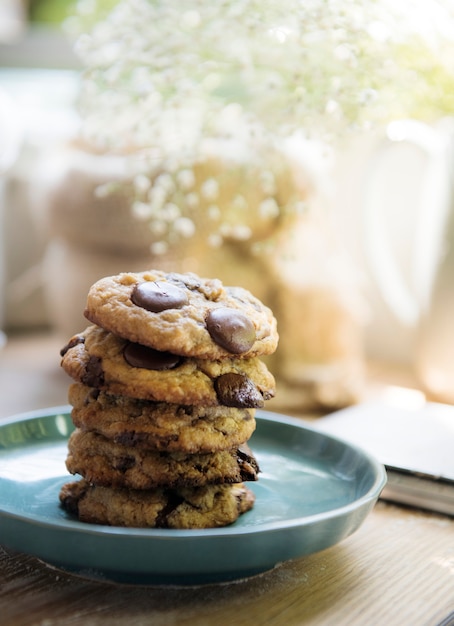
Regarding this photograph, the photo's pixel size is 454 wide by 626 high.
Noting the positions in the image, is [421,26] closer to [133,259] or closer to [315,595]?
[133,259]

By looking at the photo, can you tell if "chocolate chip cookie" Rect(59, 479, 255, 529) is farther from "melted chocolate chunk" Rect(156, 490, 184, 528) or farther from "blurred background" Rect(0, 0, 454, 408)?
"blurred background" Rect(0, 0, 454, 408)

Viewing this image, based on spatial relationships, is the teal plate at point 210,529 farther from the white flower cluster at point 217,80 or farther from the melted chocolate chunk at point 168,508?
the white flower cluster at point 217,80

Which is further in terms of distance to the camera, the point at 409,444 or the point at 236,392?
A: the point at 409,444

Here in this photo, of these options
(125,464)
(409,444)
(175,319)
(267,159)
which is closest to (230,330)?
(175,319)

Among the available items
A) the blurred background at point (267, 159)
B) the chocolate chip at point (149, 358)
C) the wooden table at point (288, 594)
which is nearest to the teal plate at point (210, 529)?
the wooden table at point (288, 594)

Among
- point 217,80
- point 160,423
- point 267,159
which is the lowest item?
point 160,423

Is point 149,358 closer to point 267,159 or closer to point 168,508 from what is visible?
point 168,508
